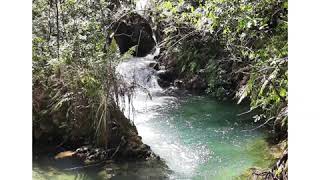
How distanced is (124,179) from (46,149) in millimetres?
1028

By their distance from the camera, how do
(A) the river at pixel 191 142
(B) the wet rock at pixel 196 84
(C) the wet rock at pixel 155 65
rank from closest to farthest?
(A) the river at pixel 191 142 < (B) the wet rock at pixel 196 84 < (C) the wet rock at pixel 155 65

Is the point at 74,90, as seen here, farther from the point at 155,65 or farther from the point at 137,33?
the point at 137,33

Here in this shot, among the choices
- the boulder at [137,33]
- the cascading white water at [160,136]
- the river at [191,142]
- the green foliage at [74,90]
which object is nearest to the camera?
the river at [191,142]

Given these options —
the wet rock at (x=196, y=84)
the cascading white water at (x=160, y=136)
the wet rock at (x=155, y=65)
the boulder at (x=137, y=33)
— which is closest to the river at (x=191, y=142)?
the cascading white water at (x=160, y=136)

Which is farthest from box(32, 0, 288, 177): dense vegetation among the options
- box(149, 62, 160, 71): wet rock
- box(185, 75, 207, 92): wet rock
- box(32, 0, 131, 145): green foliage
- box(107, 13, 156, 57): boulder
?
box(107, 13, 156, 57): boulder

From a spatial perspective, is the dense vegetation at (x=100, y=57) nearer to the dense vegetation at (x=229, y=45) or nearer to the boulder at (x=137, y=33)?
the dense vegetation at (x=229, y=45)

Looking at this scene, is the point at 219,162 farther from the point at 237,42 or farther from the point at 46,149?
the point at 46,149

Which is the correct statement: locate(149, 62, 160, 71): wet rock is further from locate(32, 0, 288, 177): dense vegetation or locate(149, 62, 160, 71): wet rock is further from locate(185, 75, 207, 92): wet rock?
locate(32, 0, 288, 177): dense vegetation

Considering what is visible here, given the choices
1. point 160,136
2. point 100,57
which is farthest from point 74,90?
point 160,136

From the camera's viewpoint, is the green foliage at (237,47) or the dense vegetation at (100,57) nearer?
the green foliage at (237,47)

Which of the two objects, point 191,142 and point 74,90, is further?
point 191,142
